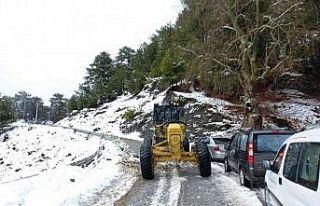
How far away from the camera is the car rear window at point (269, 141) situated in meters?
11.1

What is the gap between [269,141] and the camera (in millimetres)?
11234

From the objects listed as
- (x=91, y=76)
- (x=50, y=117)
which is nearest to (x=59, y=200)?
(x=91, y=76)

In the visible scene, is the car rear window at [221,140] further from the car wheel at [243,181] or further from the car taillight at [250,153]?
the car taillight at [250,153]

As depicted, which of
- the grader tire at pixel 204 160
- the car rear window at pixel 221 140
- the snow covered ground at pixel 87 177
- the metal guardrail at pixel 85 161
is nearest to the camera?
the snow covered ground at pixel 87 177

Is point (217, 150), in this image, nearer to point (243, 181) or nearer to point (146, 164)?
point (146, 164)

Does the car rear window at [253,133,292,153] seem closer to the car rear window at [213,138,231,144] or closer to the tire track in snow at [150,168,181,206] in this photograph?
the tire track in snow at [150,168,181,206]

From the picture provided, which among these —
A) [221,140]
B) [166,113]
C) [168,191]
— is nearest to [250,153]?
[168,191]

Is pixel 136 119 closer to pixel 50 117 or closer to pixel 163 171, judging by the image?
pixel 163 171

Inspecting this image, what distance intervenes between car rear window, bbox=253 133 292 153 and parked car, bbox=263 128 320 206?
406 centimetres

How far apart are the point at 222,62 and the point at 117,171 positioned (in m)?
16.3

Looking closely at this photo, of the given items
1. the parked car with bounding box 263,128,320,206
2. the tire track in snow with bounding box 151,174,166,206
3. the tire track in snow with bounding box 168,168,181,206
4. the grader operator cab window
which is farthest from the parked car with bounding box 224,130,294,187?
the grader operator cab window

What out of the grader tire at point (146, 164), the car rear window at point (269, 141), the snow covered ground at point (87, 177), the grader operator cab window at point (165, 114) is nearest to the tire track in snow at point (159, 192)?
the grader tire at point (146, 164)

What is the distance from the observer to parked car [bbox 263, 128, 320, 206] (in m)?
4.64

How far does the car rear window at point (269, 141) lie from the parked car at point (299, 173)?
4062 mm
